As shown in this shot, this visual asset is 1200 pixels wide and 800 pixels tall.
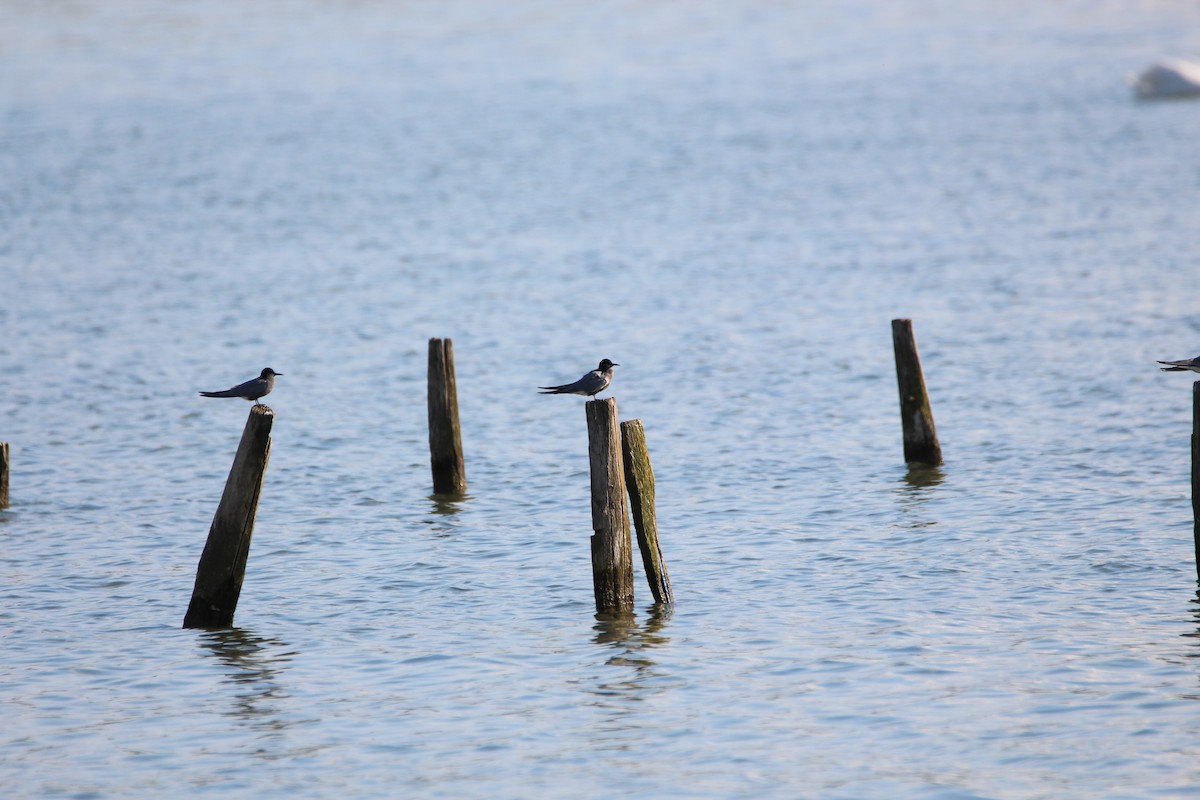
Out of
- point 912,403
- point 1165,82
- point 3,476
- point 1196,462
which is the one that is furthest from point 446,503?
point 1165,82

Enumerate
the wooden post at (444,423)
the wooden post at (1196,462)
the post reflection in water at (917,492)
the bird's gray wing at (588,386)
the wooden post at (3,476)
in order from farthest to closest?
1. the wooden post at (3,476)
2. the wooden post at (444,423)
3. the post reflection in water at (917,492)
4. the bird's gray wing at (588,386)
5. the wooden post at (1196,462)

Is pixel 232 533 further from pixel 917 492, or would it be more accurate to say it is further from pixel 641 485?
pixel 917 492

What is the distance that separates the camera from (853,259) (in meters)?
37.3

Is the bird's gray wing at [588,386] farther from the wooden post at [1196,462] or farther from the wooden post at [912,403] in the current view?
the wooden post at [1196,462]

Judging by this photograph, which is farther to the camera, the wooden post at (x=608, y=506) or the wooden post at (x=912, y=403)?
the wooden post at (x=912, y=403)

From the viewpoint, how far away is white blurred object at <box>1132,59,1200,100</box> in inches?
2468

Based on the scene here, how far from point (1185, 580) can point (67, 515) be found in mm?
12618

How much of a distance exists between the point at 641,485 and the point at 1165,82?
5761 centimetres

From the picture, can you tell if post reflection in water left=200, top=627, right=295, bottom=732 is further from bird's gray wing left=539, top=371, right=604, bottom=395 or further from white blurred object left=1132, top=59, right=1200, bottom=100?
white blurred object left=1132, top=59, right=1200, bottom=100

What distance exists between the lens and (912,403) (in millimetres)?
17891

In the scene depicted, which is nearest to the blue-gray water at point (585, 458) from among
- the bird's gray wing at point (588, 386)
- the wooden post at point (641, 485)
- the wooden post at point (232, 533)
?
the wooden post at point (232, 533)

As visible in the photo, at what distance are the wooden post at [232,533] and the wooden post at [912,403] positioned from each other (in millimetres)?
8104

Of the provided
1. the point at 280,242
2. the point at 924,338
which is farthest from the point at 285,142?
the point at 924,338

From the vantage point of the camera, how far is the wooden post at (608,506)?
39.6ft
